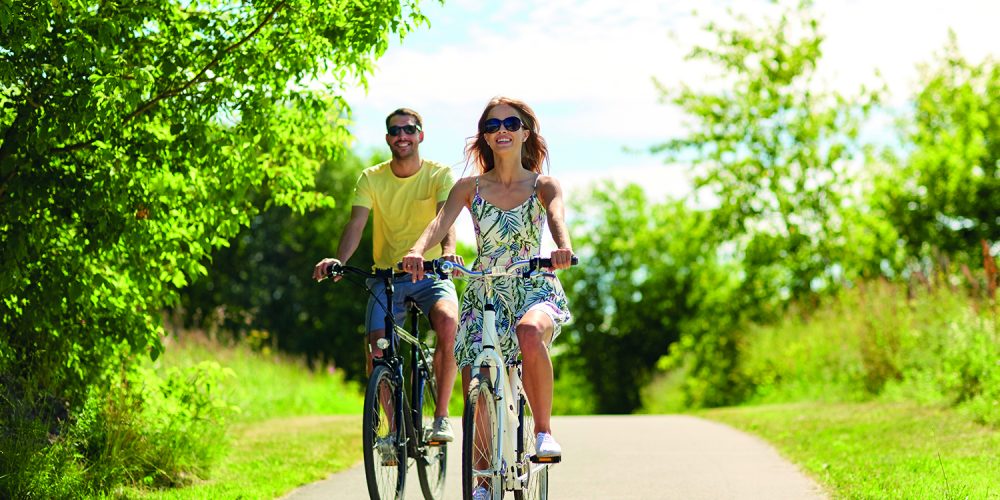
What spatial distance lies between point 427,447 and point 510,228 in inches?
74.9

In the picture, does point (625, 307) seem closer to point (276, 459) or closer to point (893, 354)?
point (893, 354)

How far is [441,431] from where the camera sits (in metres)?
7.57

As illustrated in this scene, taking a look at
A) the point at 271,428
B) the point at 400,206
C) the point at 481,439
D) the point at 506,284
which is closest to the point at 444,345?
the point at 400,206

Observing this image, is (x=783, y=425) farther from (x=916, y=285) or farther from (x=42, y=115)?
(x=42, y=115)

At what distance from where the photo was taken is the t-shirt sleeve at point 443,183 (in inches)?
325

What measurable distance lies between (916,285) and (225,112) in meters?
12.4

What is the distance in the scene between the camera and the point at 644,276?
5312 centimetres

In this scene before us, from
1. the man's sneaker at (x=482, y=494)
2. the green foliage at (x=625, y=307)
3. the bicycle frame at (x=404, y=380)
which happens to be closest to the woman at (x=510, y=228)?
the man's sneaker at (x=482, y=494)

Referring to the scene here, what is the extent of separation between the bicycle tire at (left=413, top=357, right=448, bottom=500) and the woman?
1189mm

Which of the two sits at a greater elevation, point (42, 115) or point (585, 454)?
point (42, 115)

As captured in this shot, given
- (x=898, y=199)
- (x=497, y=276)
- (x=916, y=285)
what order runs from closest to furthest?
(x=497, y=276) < (x=916, y=285) < (x=898, y=199)

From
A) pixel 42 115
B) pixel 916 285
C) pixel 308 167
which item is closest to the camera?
pixel 42 115

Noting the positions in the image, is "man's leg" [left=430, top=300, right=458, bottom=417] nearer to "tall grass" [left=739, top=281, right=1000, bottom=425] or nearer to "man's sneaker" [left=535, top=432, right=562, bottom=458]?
"man's sneaker" [left=535, top=432, right=562, bottom=458]

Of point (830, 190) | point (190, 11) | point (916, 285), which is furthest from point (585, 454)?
point (830, 190)
